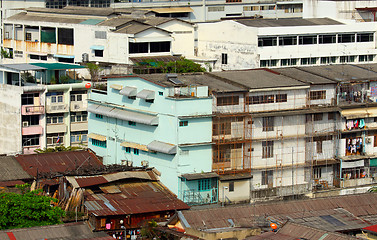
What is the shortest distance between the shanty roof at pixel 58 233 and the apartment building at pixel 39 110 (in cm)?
1612

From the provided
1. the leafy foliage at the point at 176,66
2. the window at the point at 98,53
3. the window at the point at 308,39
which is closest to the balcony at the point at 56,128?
the leafy foliage at the point at 176,66

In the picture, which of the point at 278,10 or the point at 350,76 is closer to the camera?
the point at 350,76

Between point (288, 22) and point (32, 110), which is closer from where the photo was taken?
point (32, 110)

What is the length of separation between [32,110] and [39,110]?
0.46 meters

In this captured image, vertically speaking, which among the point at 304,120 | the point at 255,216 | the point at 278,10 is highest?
the point at 278,10

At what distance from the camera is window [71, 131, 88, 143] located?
58.7 meters

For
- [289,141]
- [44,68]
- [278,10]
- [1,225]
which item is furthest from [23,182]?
[278,10]

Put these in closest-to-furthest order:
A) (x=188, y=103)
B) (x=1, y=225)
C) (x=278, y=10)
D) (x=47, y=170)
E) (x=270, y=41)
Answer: (x=1, y=225) < (x=188, y=103) < (x=47, y=170) < (x=270, y=41) < (x=278, y=10)

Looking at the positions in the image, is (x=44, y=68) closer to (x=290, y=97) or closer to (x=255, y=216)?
(x=290, y=97)

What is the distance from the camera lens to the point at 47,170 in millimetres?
50156

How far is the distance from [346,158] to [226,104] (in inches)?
347

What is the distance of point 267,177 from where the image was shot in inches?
1965

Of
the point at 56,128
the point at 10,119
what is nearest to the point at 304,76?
the point at 56,128

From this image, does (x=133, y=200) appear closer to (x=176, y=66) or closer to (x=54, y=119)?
(x=54, y=119)
